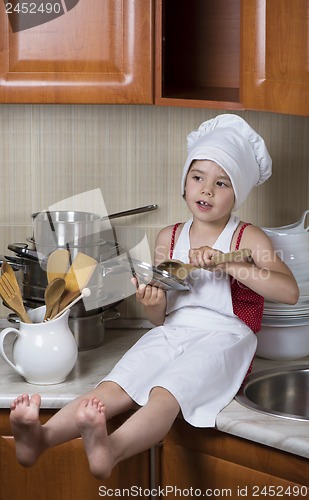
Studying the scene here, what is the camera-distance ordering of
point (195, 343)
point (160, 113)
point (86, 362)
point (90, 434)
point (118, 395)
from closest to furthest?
point (90, 434)
point (118, 395)
point (195, 343)
point (86, 362)
point (160, 113)

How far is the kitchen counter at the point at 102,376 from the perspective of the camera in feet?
4.87

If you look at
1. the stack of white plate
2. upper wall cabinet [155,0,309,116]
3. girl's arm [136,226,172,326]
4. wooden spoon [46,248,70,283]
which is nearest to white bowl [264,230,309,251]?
the stack of white plate

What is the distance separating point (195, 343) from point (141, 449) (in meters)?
0.32

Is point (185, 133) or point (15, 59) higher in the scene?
point (15, 59)

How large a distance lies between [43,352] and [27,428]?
0.27 meters

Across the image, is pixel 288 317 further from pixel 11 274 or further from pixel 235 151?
pixel 11 274

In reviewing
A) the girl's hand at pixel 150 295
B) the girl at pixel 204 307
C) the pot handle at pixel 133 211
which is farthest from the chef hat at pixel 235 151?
the pot handle at pixel 133 211

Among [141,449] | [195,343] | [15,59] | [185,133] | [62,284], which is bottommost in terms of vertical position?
[141,449]

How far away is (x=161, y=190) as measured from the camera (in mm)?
2170

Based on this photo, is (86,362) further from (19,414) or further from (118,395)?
(19,414)

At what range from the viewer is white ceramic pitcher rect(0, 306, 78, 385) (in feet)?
5.66

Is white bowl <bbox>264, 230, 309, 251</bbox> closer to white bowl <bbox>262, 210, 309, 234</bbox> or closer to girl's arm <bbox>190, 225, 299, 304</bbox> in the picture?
white bowl <bbox>262, 210, 309, 234</bbox>

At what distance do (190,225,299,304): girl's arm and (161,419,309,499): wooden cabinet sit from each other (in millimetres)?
323

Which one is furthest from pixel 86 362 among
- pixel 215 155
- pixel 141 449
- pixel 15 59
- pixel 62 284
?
pixel 15 59
